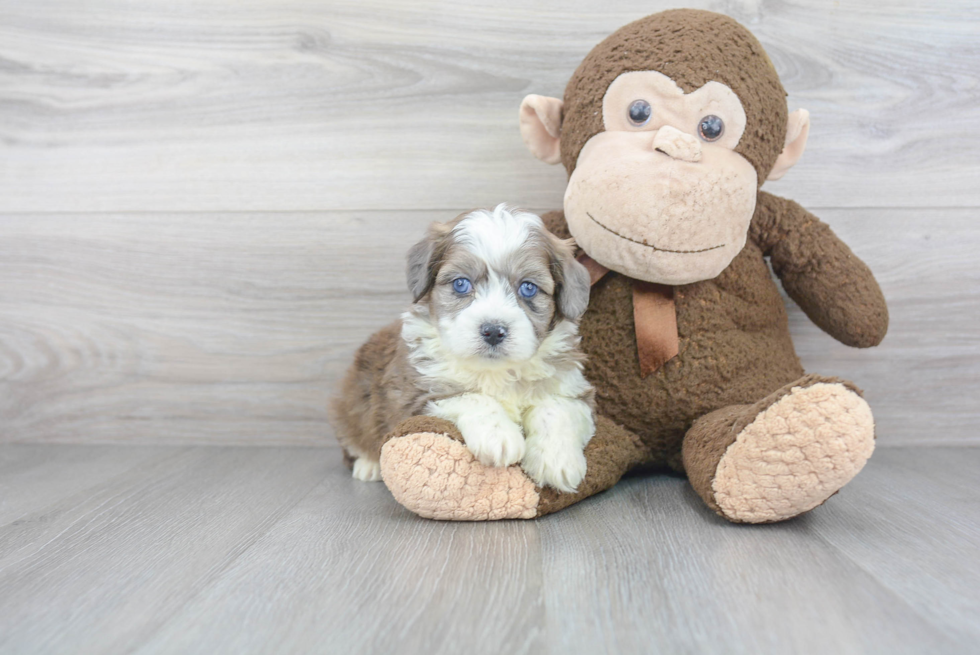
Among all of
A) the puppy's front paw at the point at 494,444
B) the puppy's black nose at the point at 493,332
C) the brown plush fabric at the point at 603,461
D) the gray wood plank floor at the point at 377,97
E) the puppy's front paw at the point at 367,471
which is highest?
the gray wood plank floor at the point at 377,97

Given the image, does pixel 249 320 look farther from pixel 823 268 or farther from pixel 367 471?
pixel 823 268

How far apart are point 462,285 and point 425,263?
10cm

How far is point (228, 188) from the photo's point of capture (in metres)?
2.13

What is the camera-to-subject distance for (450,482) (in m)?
1.35

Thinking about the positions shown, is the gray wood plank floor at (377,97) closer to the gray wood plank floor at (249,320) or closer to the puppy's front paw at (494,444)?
the gray wood plank floor at (249,320)

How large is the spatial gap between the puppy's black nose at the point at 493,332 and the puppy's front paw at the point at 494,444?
0.17 m

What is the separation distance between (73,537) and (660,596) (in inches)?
44.8

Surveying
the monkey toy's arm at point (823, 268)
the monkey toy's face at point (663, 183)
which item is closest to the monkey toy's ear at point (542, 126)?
the monkey toy's face at point (663, 183)

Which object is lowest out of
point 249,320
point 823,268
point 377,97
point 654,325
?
point 249,320

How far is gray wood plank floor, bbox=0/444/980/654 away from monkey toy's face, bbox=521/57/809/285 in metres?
0.55

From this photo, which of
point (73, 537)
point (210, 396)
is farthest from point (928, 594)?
point (210, 396)

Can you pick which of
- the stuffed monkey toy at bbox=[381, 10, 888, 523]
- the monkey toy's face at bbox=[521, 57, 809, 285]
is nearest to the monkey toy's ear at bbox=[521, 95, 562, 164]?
the stuffed monkey toy at bbox=[381, 10, 888, 523]

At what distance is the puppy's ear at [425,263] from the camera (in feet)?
5.00

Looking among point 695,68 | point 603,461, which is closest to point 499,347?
point 603,461
